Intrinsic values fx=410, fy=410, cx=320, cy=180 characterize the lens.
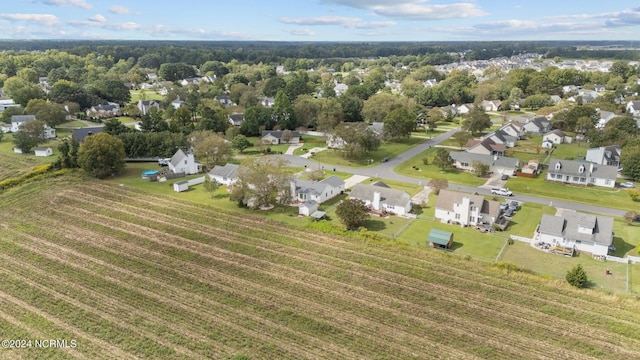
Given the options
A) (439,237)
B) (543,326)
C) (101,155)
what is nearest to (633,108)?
(439,237)

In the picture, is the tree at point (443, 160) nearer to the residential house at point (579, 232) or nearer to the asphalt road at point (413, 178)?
the asphalt road at point (413, 178)

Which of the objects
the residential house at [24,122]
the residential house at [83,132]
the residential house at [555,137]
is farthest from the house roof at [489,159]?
the residential house at [24,122]

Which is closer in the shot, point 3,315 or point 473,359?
point 473,359

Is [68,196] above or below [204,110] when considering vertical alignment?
below

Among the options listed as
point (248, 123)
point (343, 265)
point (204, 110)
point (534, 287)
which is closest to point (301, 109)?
point (248, 123)

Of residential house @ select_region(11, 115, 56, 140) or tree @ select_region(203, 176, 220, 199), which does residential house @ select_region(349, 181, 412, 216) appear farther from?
residential house @ select_region(11, 115, 56, 140)

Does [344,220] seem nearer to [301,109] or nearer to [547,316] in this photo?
[547,316]

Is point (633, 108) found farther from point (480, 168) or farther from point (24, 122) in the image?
point (24, 122)
